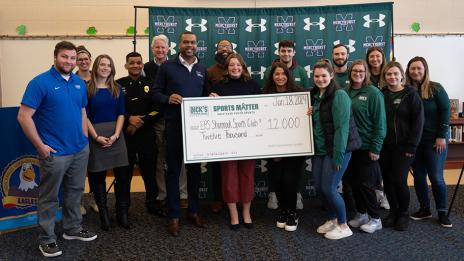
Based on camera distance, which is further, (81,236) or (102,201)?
(102,201)

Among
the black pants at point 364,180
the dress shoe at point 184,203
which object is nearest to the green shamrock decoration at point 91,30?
→ the dress shoe at point 184,203

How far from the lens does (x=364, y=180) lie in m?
3.25

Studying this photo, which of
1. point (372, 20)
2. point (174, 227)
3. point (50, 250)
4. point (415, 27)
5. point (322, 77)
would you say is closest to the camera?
point (50, 250)

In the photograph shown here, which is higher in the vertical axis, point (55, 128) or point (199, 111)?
point (199, 111)

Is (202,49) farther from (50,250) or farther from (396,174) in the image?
(50,250)

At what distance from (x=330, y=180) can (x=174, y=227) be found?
1.44m

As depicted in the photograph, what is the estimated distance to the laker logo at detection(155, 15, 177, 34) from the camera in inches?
167


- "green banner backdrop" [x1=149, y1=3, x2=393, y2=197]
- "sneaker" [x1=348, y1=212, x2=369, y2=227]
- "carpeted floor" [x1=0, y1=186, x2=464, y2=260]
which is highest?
"green banner backdrop" [x1=149, y1=3, x2=393, y2=197]

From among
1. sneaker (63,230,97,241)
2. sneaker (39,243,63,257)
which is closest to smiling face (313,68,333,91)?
sneaker (63,230,97,241)

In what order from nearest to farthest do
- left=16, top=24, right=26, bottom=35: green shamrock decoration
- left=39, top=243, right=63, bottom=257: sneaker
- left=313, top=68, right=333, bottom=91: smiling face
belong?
1. left=39, top=243, right=63, bottom=257: sneaker
2. left=313, top=68, right=333, bottom=91: smiling face
3. left=16, top=24, right=26, bottom=35: green shamrock decoration

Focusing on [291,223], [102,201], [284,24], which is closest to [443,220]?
[291,223]

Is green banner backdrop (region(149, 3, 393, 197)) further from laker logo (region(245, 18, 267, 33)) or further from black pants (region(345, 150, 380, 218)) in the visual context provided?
black pants (region(345, 150, 380, 218))

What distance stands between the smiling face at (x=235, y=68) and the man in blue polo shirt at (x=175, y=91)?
0.28m

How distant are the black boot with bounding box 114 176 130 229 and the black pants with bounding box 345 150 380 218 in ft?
6.98
